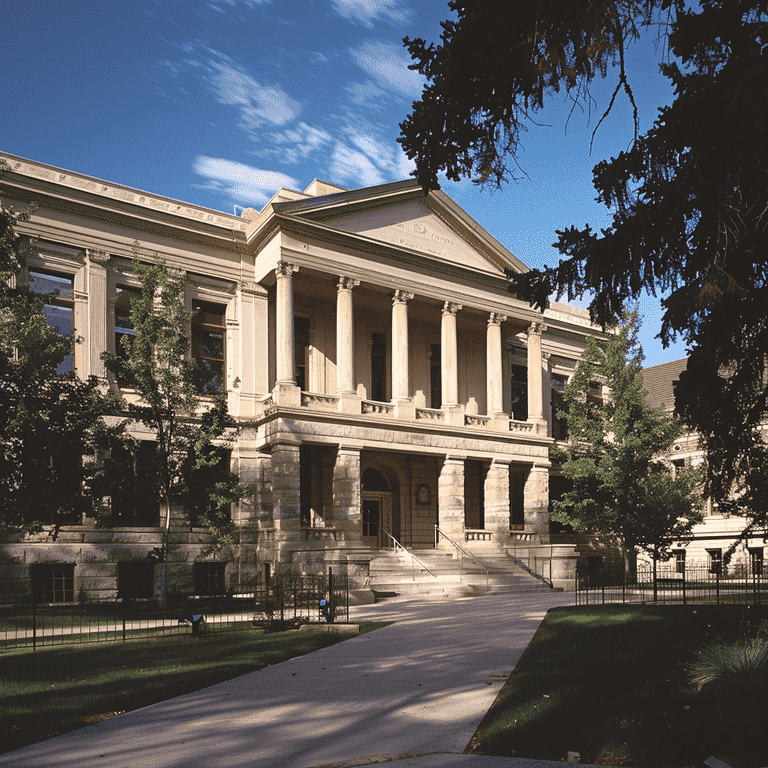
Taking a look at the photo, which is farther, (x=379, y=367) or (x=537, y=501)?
(x=537, y=501)

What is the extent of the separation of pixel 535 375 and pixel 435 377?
4.79 meters

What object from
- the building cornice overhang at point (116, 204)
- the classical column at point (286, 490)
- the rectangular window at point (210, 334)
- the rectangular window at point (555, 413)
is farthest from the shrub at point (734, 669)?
the rectangular window at point (555, 413)

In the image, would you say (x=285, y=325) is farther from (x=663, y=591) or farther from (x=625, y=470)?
(x=663, y=591)

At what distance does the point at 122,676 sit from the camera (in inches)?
460

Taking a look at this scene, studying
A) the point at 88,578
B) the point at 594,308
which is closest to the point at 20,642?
the point at 88,578

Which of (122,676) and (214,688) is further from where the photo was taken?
(122,676)

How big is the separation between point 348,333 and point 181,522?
9.56 metres

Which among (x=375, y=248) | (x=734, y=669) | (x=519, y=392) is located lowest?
(x=734, y=669)

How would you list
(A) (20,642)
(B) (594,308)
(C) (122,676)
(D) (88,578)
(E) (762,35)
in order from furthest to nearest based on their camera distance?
(D) (88,578)
(A) (20,642)
(C) (122,676)
(B) (594,308)
(E) (762,35)

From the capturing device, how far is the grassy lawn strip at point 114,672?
9.05 m

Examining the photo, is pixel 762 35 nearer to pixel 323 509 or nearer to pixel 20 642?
pixel 20 642

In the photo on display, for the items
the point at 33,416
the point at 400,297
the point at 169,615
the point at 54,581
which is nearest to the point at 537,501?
the point at 400,297

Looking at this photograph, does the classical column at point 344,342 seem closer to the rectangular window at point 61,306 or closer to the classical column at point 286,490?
the classical column at point 286,490

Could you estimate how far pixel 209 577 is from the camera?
28719 mm
